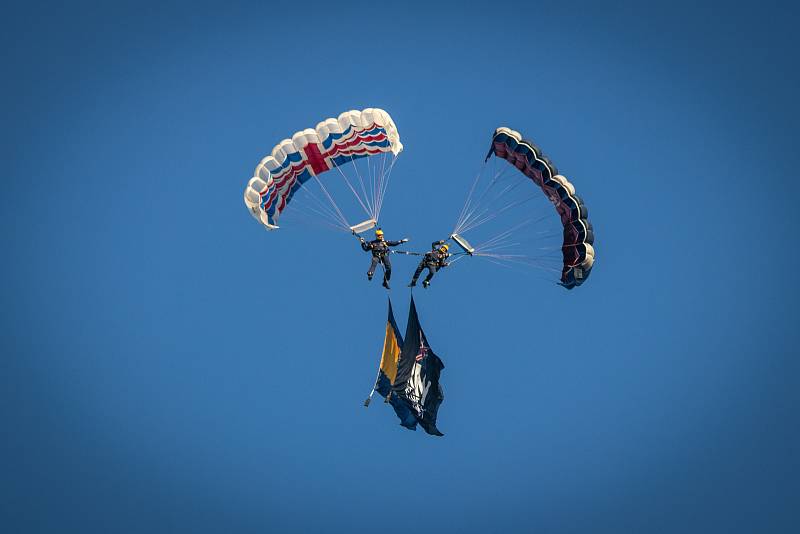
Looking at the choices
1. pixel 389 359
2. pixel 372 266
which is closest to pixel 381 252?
pixel 372 266

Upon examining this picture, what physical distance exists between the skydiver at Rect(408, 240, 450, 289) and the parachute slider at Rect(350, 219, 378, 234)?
1190 millimetres

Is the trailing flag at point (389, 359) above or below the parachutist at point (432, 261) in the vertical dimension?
below

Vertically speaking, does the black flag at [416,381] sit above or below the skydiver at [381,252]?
below

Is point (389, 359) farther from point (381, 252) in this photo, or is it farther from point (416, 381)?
point (381, 252)

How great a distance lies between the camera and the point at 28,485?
41.3 m

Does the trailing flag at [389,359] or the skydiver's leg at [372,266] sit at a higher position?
the skydiver's leg at [372,266]

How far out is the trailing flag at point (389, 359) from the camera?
21266mm

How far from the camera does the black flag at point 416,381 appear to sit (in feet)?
68.0

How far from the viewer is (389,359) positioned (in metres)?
21.4

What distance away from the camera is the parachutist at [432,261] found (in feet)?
69.3

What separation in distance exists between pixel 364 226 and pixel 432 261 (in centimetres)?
151

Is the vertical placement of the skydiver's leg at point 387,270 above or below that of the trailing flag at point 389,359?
above

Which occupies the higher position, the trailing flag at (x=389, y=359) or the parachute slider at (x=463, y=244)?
the parachute slider at (x=463, y=244)

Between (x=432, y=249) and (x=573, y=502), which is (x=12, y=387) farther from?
(x=432, y=249)
